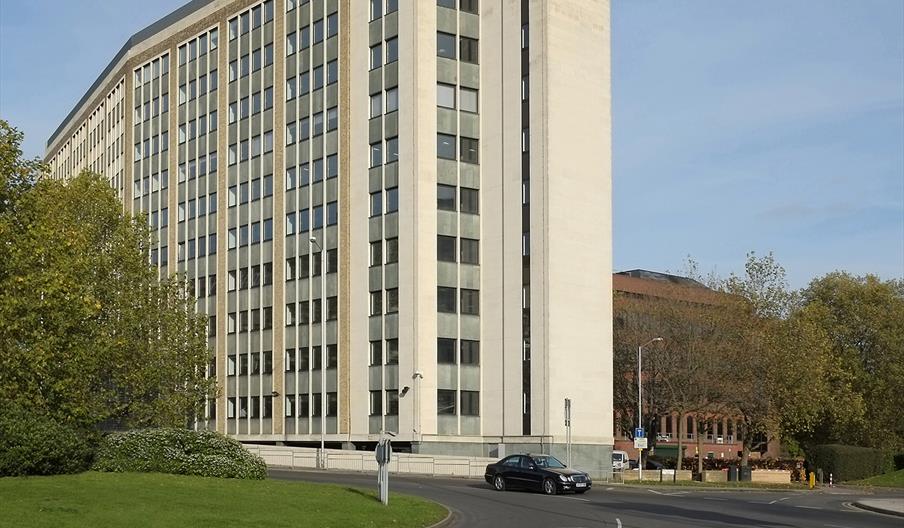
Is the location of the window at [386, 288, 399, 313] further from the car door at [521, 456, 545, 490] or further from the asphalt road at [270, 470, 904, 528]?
the car door at [521, 456, 545, 490]

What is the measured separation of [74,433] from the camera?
1484 inches

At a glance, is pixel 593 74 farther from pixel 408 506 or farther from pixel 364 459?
pixel 408 506

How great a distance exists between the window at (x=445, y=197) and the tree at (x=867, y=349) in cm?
3356

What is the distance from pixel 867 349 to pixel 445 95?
45.8m

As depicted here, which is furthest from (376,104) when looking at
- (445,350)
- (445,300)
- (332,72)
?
(445,350)

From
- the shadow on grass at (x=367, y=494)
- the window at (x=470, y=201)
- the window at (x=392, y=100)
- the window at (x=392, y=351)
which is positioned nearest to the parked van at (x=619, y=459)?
the window at (x=392, y=351)

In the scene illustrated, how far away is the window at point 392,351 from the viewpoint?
70.6 m

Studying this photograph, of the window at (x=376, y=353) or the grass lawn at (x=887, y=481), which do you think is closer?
the window at (x=376, y=353)

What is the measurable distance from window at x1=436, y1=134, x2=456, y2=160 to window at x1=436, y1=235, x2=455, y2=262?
497 centimetres

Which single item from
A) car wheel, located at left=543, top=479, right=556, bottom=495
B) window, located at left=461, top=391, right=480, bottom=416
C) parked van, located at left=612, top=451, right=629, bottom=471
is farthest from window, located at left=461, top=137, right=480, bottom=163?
car wheel, located at left=543, top=479, right=556, bottom=495

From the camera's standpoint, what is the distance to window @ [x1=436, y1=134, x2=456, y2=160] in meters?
71.6

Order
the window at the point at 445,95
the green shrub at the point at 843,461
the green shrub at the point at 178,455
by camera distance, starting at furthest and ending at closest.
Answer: the green shrub at the point at 843,461 → the window at the point at 445,95 → the green shrub at the point at 178,455

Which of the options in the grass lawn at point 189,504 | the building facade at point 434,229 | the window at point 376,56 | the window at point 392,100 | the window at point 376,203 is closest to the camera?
the grass lawn at point 189,504

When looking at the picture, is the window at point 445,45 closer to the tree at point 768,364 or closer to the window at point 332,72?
the window at point 332,72
